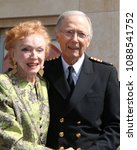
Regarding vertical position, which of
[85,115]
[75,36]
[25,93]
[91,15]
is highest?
[91,15]

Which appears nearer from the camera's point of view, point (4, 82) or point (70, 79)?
point (4, 82)

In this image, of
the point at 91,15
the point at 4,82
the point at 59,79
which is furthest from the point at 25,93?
the point at 91,15

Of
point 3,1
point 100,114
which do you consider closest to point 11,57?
point 100,114

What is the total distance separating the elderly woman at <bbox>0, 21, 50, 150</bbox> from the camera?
97.5 inches

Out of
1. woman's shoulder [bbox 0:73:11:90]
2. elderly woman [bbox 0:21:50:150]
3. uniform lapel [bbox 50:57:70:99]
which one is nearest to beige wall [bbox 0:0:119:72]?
uniform lapel [bbox 50:57:70:99]

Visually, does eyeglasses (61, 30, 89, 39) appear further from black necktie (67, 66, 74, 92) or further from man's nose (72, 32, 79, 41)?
black necktie (67, 66, 74, 92)

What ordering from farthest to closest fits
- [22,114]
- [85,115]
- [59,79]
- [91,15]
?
[91,15] → [59,79] → [85,115] → [22,114]

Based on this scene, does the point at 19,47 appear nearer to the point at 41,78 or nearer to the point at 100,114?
the point at 41,78

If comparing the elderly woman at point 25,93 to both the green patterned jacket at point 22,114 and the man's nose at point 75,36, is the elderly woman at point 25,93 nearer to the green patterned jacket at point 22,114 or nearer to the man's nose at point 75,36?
the green patterned jacket at point 22,114

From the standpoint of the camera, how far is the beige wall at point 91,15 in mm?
6742

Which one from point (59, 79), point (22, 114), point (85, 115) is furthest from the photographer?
point (59, 79)

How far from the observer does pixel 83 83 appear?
281 cm

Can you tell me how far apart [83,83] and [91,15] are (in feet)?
13.8

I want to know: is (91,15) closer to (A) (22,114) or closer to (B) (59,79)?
(B) (59,79)
